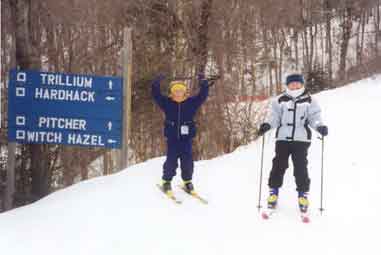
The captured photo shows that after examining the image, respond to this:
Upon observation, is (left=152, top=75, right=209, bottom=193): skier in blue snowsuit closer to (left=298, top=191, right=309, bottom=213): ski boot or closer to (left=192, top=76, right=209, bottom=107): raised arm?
(left=192, top=76, right=209, bottom=107): raised arm

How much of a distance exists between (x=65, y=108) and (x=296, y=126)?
382 centimetres

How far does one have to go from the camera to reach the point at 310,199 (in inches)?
250

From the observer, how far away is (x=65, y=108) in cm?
805

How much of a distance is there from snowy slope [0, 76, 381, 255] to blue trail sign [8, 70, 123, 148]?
863 millimetres

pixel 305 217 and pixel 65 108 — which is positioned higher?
pixel 65 108

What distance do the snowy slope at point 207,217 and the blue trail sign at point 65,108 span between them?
86 cm

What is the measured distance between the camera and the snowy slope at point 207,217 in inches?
206

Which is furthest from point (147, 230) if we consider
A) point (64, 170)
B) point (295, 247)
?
point (64, 170)

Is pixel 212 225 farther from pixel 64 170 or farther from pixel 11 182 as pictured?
pixel 64 170

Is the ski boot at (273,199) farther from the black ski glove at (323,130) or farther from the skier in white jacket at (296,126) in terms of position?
the black ski glove at (323,130)

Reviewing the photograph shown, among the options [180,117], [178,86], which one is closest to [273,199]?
[180,117]

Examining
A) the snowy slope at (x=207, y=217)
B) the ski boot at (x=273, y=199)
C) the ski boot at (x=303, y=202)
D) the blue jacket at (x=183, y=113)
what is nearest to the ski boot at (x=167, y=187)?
the snowy slope at (x=207, y=217)

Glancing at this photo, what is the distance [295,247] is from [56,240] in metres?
2.47

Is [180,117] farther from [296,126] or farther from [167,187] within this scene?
[296,126]
